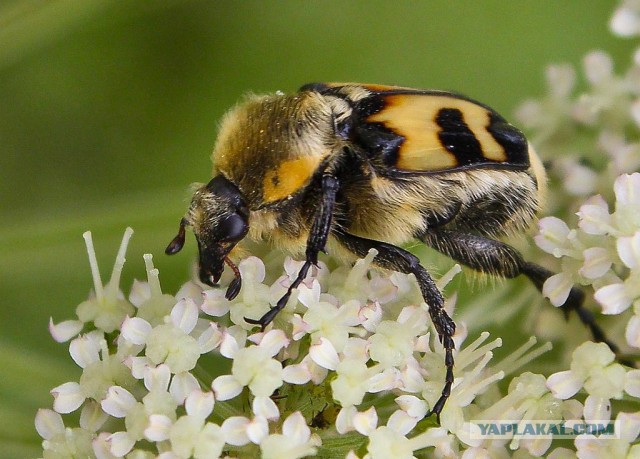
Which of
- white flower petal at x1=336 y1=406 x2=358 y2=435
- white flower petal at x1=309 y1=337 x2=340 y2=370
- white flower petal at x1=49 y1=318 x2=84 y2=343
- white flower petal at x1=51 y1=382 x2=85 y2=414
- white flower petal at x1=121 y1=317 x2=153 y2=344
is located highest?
white flower petal at x1=121 y1=317 x2=153 y2=344

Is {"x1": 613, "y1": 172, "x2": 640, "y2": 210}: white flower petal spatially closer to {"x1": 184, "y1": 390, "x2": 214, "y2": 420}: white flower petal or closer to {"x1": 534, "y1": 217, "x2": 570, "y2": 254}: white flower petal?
{"x1": 534, "y1": 217, "x2": 570, "y2": 254}: white flower petal

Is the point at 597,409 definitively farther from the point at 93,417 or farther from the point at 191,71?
the point at 191,71

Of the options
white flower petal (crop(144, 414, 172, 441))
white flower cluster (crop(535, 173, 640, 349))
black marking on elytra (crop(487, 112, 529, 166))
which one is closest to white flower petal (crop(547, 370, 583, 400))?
white flower cluster (crop(535, 173, 640, 349))

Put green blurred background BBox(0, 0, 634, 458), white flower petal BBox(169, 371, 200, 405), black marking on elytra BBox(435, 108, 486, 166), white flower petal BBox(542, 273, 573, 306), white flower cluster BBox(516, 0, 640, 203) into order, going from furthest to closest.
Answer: green blurred background BBox(0, 0, 634, 458) → white flower cluster BBox(516, 0, 640, 203) → white flower petal BBox(542, 273, 573, 306) → black marking on elytra BBox(435, 108, 486, 166) → white flower petal BBox(169, 371, 200, 405)

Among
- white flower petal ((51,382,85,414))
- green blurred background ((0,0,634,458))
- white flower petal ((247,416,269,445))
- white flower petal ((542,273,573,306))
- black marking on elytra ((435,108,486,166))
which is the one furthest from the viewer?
green blurred background ((0,0,634,458))

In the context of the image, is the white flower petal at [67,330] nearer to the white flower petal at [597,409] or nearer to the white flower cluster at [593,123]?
the white flower petal at [597,409]

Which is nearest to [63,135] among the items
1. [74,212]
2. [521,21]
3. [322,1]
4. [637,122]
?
[74,212]
